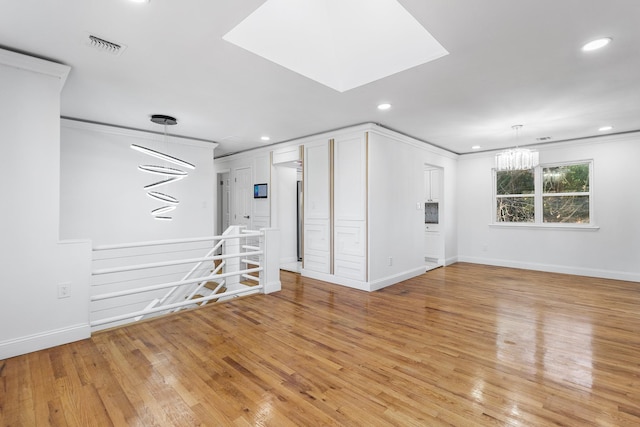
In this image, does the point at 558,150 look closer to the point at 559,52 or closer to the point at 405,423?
the point at 559,52

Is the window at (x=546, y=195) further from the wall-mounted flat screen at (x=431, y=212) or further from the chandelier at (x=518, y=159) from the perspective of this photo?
the chandelier at (x=518, y=159)

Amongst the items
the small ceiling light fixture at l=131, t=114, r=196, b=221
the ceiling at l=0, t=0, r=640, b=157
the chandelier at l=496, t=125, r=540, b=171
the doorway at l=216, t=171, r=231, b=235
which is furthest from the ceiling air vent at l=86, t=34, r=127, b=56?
the doorway at l=216, t=171, r=231, b=235

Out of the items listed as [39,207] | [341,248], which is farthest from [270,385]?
[341,248]

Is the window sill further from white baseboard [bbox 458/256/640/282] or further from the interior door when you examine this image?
the interior door

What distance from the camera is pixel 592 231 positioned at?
5.64 meters

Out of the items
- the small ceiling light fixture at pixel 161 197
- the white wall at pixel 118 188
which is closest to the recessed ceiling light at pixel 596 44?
the small ceiling light fixture at pixel 161 197

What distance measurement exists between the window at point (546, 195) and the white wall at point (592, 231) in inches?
6.4

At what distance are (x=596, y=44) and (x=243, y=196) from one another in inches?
248

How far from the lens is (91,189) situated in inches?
186

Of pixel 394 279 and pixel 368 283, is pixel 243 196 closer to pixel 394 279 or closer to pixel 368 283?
pixel 368 283

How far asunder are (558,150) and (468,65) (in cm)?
459

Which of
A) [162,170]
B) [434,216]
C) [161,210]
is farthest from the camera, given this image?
[434,216]

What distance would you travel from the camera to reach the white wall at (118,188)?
15.0 feet

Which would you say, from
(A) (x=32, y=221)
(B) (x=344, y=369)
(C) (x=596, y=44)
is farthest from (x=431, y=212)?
(A) (x=32, y=221)
